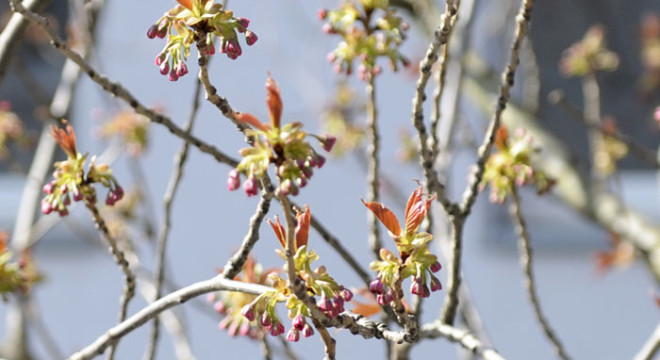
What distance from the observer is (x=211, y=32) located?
0.61 meters

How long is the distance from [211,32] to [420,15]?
3.72 feet

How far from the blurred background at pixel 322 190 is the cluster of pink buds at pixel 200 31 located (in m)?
2.37

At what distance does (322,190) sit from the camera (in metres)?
3.40

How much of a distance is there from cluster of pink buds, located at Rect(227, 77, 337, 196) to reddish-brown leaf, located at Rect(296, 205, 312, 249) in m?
0.04

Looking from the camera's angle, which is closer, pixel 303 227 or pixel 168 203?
pixel 303 227

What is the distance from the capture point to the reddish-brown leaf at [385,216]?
0.59 m

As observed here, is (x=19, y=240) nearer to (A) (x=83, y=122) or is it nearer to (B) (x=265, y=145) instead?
(B) (x=265, y=145)

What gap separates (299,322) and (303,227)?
0.06 meters

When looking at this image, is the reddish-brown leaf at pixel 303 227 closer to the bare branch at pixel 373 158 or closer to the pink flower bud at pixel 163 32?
the pink flower bud at pixel 163 32

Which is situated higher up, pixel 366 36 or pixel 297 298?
pixel 366 36

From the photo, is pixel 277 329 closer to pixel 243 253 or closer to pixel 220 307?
A: pixel 243 253

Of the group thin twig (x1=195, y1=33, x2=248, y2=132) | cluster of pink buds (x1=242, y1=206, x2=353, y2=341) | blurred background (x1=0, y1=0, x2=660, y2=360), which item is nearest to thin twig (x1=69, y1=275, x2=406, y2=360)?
cluster of pink buds (x1=242, y1=206, x2=353, y2=341)

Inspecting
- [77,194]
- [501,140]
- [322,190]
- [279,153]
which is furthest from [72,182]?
[322,190]

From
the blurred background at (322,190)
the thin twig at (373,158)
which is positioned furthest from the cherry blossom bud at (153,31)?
the blurred background at (322,190)
